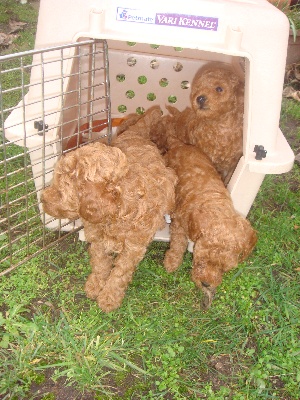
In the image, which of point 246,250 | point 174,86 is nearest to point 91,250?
point 246,250

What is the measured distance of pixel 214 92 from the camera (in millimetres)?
2955

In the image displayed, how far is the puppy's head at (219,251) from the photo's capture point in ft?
7.71

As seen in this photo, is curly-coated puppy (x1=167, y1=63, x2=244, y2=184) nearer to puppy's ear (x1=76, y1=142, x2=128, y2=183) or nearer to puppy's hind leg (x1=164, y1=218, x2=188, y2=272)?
puppy's hind leg (x1=164, y1=218, x2=188, y2=272)

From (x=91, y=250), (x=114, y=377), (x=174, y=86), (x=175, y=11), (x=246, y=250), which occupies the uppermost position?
(x=175, y=11)

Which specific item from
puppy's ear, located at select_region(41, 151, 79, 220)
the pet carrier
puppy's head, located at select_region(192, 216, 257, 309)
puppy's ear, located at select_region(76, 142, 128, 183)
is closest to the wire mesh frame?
the pet carrier

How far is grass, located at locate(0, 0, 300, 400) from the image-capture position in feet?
7.66

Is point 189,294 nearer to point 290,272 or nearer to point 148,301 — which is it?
point 148,301

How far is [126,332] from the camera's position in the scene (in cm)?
259

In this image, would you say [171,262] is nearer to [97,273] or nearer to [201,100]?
[97,273]

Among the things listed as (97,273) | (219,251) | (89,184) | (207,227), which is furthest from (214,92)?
(97,273)

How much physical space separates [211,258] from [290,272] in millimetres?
1011

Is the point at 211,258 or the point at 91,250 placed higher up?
the point at 211,258

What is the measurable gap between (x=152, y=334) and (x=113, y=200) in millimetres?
936

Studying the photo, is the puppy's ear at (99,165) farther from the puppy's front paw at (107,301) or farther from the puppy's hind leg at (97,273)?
the puppy's front paw at (107,301)
